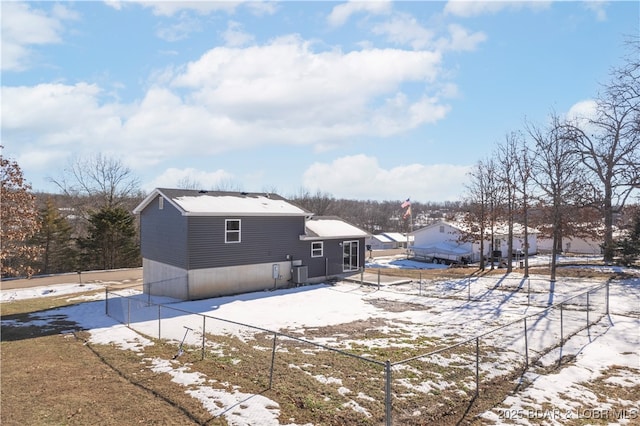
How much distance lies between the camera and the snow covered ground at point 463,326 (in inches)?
290

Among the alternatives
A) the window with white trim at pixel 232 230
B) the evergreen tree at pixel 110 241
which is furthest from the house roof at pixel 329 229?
the evergreen tree at pixel 110 241

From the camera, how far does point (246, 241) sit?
67.5 feet

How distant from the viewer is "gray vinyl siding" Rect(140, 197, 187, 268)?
19062 millimetres

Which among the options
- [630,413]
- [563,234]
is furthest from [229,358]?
[563,234]

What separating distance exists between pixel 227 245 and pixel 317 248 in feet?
20.1

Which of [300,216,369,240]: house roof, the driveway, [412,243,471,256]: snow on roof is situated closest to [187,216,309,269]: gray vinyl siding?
[300,216,369,240]: house roof

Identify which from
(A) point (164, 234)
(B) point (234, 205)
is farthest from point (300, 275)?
(A) point (164, 234)

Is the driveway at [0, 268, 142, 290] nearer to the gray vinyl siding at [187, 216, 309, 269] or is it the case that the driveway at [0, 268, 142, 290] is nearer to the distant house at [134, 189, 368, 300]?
the distant house at [134, 189, 368, 300]

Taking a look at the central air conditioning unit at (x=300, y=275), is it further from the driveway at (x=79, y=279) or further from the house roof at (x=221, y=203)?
the driveway at (x=79, y=279)

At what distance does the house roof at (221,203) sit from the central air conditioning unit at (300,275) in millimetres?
3102

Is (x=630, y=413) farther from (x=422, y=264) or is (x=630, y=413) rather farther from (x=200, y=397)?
(x=422, y=264)

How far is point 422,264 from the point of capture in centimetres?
4347

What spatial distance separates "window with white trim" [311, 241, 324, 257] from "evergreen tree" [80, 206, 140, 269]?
18.6m

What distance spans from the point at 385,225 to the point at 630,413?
102119 millimetres
